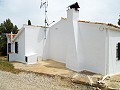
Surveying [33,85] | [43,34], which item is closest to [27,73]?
[33,85]

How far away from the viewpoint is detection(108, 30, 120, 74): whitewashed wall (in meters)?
15.6

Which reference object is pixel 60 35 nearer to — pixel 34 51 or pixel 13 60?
pixel 34 51

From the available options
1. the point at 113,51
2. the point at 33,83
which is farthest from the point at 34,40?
the point at 113,51

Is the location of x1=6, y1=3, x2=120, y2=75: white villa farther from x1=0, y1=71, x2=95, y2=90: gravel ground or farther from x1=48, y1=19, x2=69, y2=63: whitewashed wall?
x1=0, y1=71, x2=95, y2=90: gravel ground

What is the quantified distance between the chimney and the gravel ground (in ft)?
21.7

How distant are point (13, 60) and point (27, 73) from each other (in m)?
7.31

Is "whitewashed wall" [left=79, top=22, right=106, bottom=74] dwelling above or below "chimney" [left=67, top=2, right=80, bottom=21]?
below

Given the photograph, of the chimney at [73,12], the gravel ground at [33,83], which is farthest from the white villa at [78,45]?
the gravel ground at [33,83]

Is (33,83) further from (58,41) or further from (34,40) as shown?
(58,41)

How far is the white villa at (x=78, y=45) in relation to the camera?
15.6 m

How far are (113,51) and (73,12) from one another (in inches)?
225

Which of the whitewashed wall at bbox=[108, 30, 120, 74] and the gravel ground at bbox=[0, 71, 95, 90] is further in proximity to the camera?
the whitewashed wall at bbox=[108, 30, 120, 74]

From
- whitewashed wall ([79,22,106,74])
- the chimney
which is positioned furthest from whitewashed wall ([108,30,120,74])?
the chimney

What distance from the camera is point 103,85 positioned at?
12.5 metres
